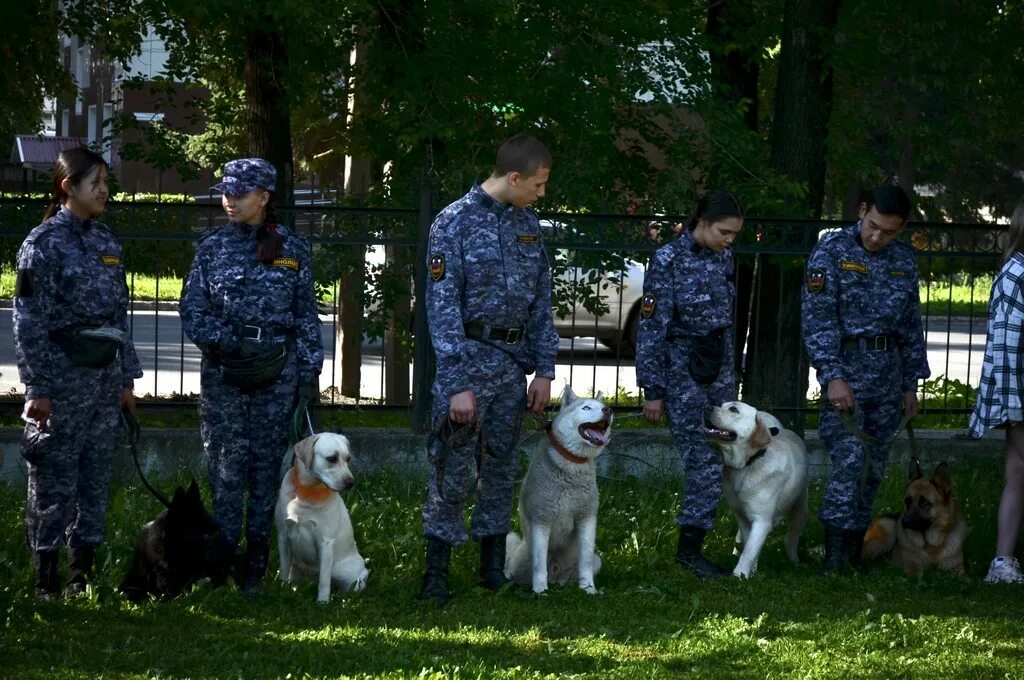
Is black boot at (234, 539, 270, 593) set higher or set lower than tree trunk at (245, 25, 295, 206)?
lower

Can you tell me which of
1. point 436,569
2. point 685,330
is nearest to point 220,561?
point 436,569

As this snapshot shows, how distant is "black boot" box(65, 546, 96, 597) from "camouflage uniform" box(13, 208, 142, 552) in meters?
0.05

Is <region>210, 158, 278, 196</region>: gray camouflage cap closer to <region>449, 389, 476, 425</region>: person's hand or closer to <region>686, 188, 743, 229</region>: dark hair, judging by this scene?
<region>449, 389, 476, 425</region>: person's hand

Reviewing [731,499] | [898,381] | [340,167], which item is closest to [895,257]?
[898,381]

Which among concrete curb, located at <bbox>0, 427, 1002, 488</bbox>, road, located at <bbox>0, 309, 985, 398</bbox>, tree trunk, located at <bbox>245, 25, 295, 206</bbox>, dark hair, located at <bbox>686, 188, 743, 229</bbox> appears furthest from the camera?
road, located at <bbox>0, 309, 985, 398</bbox>

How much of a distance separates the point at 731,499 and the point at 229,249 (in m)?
2.80

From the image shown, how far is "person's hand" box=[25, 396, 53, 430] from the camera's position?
532 centimetres

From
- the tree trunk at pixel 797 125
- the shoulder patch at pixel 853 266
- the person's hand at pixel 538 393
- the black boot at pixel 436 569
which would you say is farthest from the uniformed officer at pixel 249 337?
the tree trunk at pixel 797 125

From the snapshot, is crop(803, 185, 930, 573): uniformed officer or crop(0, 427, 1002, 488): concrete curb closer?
crop(803, 185, 930, 573): uniformed officer

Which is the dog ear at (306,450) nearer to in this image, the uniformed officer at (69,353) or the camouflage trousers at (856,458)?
the uniformed officer at (69,353)

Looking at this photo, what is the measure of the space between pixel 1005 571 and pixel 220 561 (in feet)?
12.6

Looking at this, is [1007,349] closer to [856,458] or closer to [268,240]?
[856,458]

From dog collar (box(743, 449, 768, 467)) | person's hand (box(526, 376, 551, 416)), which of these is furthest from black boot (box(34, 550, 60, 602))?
dog collar (box(743, 449, 768, 467))

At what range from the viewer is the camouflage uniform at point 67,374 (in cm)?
536
